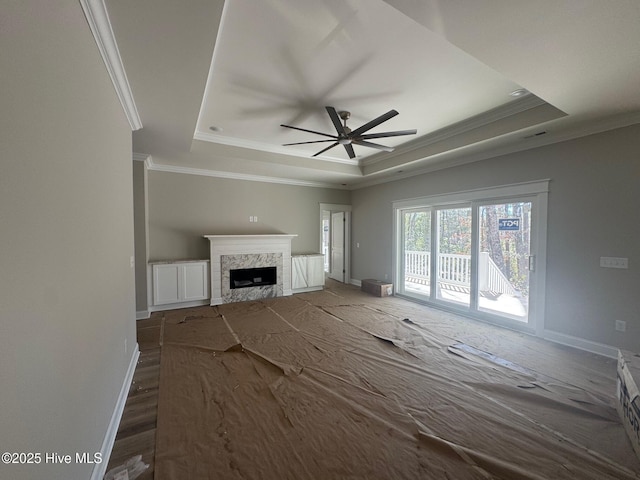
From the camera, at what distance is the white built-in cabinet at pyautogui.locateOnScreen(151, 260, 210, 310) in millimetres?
4633

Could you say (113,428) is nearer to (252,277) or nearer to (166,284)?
(166,284)

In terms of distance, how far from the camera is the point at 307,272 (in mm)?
6301

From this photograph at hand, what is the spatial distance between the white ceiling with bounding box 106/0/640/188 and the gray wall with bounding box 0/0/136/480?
612 millimetres

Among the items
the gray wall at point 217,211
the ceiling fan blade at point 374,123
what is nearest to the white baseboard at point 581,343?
the ceiling fan blade at point 374,123

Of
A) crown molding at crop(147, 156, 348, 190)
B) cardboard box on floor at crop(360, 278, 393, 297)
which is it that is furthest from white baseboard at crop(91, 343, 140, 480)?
cardboard box on floor at crop(360, 278, 393, 297)

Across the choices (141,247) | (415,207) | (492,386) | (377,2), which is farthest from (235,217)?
(492,386)

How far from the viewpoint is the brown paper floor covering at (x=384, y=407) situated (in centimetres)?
165

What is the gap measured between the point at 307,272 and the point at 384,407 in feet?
14.0

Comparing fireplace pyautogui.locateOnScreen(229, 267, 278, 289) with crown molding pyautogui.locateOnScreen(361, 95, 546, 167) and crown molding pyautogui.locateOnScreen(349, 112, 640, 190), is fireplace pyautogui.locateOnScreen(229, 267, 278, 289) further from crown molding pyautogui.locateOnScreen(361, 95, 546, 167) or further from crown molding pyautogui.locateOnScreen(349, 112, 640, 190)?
crown molding pyautogui.locateOnScreen(361, 95, 546, 167)

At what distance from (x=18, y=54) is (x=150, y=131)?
2.85 metres

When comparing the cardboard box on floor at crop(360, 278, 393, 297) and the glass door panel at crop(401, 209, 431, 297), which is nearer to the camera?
the glass door panel at crop(401, 209, 431, 297)

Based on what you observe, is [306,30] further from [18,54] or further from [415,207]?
[415,207]

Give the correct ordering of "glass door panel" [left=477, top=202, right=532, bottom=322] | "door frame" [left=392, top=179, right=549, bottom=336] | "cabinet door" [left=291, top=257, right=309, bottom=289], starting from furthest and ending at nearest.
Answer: "cabinet door" [left=291, top=257, right=309, bottom=289], "glass door panel" [left=477, top=202, right=532, bottom=322], "door frame" [left=392, top=179, right=549, bottom=336]

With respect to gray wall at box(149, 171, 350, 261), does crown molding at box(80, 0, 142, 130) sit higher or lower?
higher
